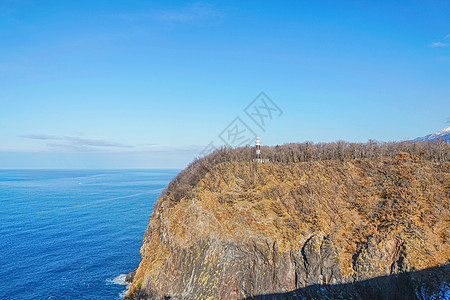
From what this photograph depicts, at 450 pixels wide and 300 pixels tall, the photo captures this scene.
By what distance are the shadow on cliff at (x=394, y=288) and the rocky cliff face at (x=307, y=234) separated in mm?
72

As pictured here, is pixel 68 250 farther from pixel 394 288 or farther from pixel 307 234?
pixel 394 288

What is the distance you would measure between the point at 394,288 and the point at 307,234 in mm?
7346

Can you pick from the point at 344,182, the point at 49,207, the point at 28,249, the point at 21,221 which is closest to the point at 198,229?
the point at 344,182

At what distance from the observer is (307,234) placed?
2291 cm

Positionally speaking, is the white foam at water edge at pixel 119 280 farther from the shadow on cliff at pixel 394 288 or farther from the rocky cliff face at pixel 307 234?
the shadow on cliff at pixel 394 288

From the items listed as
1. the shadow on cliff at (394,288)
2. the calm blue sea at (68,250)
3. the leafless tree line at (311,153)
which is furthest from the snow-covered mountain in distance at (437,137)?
the calm blue sea at (68,250)

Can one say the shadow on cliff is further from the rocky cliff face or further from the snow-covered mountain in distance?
the snow-covered mountain in distance

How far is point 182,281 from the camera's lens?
81.0 ft

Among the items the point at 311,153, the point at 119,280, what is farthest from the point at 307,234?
the point at 119,280

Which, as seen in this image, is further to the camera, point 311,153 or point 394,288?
point 311,153

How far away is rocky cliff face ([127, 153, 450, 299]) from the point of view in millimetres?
19594

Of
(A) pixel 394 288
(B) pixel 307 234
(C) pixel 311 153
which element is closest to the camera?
(A) pixel 394 288

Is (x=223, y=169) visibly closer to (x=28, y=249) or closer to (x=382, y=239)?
(x=382, y=239)

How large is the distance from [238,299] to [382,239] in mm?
13995
